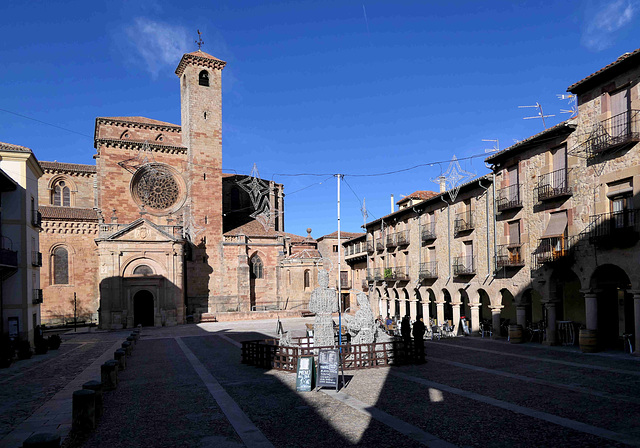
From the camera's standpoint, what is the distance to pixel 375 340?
55.4 feet

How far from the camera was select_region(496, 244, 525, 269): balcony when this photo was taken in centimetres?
2198

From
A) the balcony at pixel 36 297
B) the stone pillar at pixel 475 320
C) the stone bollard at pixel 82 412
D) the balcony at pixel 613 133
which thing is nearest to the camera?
the stone bollard at pixel 82 412

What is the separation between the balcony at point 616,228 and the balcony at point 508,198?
4.34 m

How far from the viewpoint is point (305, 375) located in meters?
12.5

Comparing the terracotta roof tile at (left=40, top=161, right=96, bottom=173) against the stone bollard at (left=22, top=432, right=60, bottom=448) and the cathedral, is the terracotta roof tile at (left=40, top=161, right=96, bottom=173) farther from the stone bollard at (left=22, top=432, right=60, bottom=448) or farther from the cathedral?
the stone bollard at (left=22, top=432, right=60, bottom=448)

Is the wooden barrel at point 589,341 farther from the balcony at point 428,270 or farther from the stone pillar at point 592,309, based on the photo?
the balcony at point 428,270

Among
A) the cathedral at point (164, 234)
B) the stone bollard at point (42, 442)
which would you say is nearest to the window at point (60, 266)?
the cathedral at point (164, 234)

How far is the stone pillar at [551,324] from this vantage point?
20250 millimetres

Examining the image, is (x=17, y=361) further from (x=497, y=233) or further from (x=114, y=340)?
(x=497, y=233)

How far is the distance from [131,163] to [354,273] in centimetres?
2396

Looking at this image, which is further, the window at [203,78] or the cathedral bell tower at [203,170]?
the window at [203,78]

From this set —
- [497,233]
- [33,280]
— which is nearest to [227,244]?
[33,280]

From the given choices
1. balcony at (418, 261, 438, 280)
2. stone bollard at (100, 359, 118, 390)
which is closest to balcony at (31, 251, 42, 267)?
stone bollard at (100, 359, 118, 390)

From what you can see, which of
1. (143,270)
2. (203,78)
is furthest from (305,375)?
(203,78)
